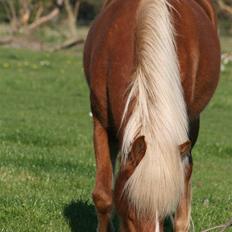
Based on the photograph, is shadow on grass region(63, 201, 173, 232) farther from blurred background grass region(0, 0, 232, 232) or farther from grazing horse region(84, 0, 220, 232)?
grazing horse region(84, 0, 220, 232)

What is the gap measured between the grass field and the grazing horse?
0.71 metres

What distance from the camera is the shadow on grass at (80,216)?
6.54 m

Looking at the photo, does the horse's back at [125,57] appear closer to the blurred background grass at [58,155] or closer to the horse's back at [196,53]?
the horse's back at [196,53]

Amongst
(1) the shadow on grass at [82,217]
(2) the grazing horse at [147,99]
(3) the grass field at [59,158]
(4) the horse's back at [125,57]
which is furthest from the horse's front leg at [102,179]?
(3) the grass field at [59,158]

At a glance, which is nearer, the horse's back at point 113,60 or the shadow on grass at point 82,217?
the horse's back at point 113,60

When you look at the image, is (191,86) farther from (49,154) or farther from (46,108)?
(46,108)

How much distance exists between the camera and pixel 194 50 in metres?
6.04

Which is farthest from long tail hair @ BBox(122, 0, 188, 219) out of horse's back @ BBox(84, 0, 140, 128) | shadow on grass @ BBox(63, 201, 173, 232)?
shadow on grass @ BBox(63, 201, 173, 232)

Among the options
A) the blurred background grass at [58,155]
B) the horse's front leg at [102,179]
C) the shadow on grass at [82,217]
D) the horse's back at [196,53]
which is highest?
the horse's back at [196,53]

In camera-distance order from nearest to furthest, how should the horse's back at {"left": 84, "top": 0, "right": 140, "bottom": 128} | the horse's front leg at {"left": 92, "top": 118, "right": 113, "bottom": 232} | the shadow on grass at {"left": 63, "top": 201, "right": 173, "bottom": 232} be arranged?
the horse's back at {"left": 84, "top": 0, "right": 140, "bottom": 128}
the horse's front leg at {"left": 92, "top": 118, "right": 113, "bottom": 232}
the shadow on grass at {"left": 63, "top": 201, "right": 173, "bottom": 232}

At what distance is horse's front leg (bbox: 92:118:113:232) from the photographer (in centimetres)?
575

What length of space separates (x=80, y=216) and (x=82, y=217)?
2 cm

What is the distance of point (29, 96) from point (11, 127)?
479cm

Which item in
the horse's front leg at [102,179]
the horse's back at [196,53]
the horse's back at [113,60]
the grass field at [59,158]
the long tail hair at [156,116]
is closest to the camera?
the long tail hair at [156,116]
